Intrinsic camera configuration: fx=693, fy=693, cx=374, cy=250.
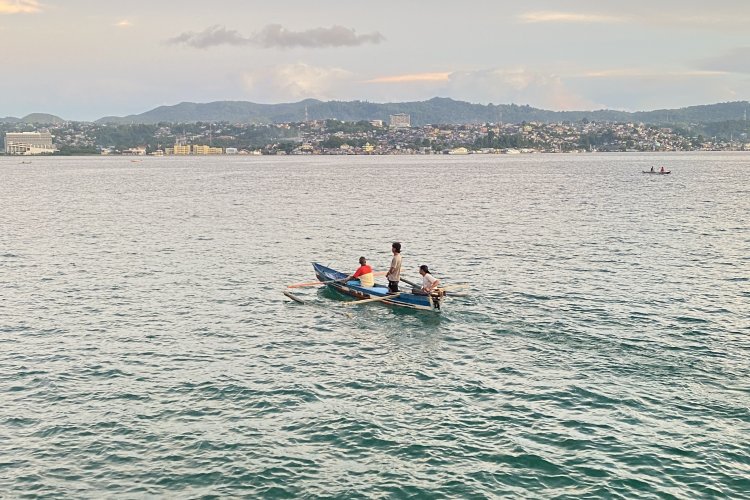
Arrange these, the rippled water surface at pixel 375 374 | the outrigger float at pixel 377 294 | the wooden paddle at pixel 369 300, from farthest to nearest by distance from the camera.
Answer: the wooden paddle at pixel 369 300, the outrigger float at pixel 377 294, the rippled water surface at pixel 375 374

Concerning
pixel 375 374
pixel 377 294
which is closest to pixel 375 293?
pixel 377 294

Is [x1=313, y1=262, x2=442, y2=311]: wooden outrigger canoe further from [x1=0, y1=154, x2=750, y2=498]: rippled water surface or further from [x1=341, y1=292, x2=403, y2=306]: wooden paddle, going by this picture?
[x1=0, y1=154, x2=750, y2=498]: rippled water surface

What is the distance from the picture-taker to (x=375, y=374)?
26.5 meters

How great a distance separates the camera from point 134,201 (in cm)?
10762

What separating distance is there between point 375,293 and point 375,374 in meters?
11.2

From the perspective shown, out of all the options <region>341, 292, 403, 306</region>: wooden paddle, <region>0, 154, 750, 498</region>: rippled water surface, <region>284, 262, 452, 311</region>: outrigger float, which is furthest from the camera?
<region>341, 292, 403, 306</region>: wooden paddle

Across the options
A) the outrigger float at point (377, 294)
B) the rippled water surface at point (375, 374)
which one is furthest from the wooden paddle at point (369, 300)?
the rippled water surface at point (375, 374)

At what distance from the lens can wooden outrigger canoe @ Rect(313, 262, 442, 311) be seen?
35.0 metres

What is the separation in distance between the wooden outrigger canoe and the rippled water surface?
2.78 ft

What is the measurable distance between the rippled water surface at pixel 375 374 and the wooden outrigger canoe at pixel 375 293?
846 mm

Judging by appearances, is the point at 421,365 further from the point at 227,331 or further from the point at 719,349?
the point at 719,349

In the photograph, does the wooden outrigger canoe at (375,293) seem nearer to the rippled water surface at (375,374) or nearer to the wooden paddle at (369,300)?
the wooden paddle at (369,300)

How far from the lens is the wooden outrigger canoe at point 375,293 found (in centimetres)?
3500

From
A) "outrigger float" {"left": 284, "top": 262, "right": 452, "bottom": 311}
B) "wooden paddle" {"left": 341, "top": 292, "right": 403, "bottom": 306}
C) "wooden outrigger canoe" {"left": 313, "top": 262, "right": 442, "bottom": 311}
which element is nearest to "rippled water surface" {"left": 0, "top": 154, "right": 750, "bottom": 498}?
"wooden paddle" {"left": 341, "top": 292, "right": 403, "bottom": 306}
